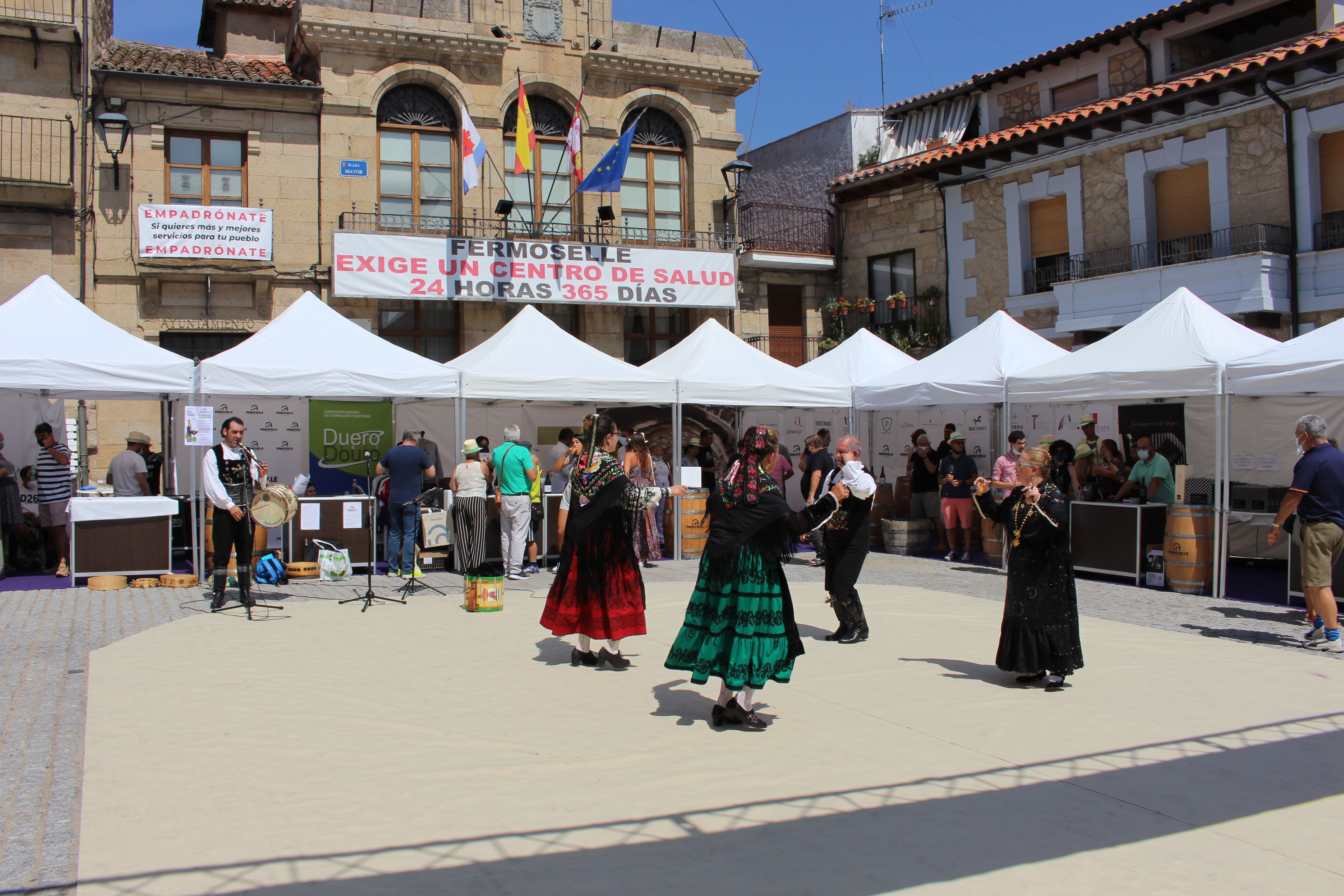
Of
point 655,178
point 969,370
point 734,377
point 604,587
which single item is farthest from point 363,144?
point 604,587

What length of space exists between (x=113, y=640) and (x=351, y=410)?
22.0ft

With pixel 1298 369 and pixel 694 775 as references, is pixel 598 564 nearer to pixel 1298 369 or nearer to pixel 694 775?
pixel 694 775

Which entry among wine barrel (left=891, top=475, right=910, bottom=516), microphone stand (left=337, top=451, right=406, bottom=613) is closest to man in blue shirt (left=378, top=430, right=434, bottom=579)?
microphone stand (left=337, top=451, right=406, bottom=613)

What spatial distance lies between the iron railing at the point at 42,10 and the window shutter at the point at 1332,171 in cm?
1998

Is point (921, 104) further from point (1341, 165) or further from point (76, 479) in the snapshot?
point (76, 479)

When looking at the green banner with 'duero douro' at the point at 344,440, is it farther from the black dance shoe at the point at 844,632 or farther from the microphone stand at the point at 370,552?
the black dance shoe at the point at 844,632

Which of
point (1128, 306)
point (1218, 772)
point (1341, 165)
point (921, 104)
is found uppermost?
point (921, 104)

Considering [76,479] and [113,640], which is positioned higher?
[76,479]

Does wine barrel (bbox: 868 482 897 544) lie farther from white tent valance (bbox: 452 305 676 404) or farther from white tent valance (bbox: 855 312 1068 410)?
white tent valance (bbox: 452 305 676 404)

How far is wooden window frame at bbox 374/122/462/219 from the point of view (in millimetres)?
18469

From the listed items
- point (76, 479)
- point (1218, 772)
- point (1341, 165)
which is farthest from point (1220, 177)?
point (76, 479)

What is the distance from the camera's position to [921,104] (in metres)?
22.2

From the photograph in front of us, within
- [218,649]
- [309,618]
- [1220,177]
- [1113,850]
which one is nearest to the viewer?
[1113,850]

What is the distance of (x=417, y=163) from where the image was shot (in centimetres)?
1872
